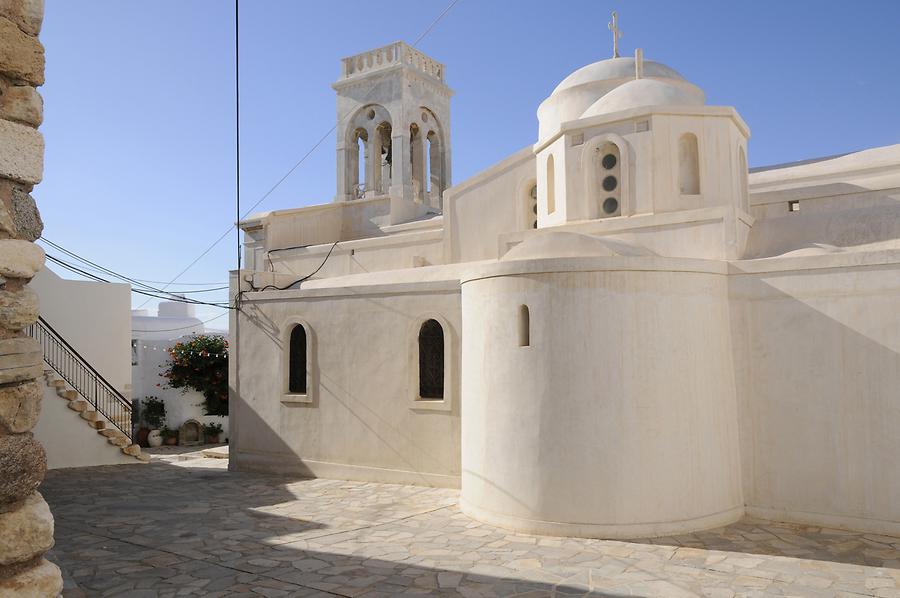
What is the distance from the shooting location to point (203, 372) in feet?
63.9

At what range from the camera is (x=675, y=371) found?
8602 millimetres

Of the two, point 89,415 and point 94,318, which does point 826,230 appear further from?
point 94,318

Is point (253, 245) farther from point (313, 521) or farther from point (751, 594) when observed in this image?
point (751, 594)

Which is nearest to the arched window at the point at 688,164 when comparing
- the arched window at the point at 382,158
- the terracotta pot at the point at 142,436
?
the arched window at the point at 382,158

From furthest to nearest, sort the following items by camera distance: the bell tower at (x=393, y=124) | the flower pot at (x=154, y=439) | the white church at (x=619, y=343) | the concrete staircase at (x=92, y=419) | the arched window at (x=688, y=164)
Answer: the bell tower at (x=393, y=124)
the flower pot at (x=154, y=439)
the concrete staircase at (x=92, y=419)
the arched window at (x=688, y=164)
the white church at (x=619, y=343)

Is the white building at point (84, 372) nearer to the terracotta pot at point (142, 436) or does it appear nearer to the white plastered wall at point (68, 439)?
the white plastered wall at point (68, 439)

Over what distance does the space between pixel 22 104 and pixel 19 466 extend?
1823mm

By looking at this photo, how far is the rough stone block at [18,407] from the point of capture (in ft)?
11.6

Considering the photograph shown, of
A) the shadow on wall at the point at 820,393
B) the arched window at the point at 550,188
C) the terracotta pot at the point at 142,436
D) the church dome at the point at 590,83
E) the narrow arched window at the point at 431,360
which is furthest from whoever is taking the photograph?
the terracotta pot at the point at 142,436

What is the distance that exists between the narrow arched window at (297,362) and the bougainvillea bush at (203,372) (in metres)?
6.62

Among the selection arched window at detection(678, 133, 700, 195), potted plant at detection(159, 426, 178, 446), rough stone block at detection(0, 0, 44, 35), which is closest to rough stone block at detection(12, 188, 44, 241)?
rough stone block at detection(0, 0, 44, 35)

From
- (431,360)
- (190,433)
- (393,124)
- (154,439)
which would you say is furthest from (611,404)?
(393,124)

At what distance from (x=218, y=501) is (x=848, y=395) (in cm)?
870

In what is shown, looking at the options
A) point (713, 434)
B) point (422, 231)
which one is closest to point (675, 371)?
point (713, 434)
